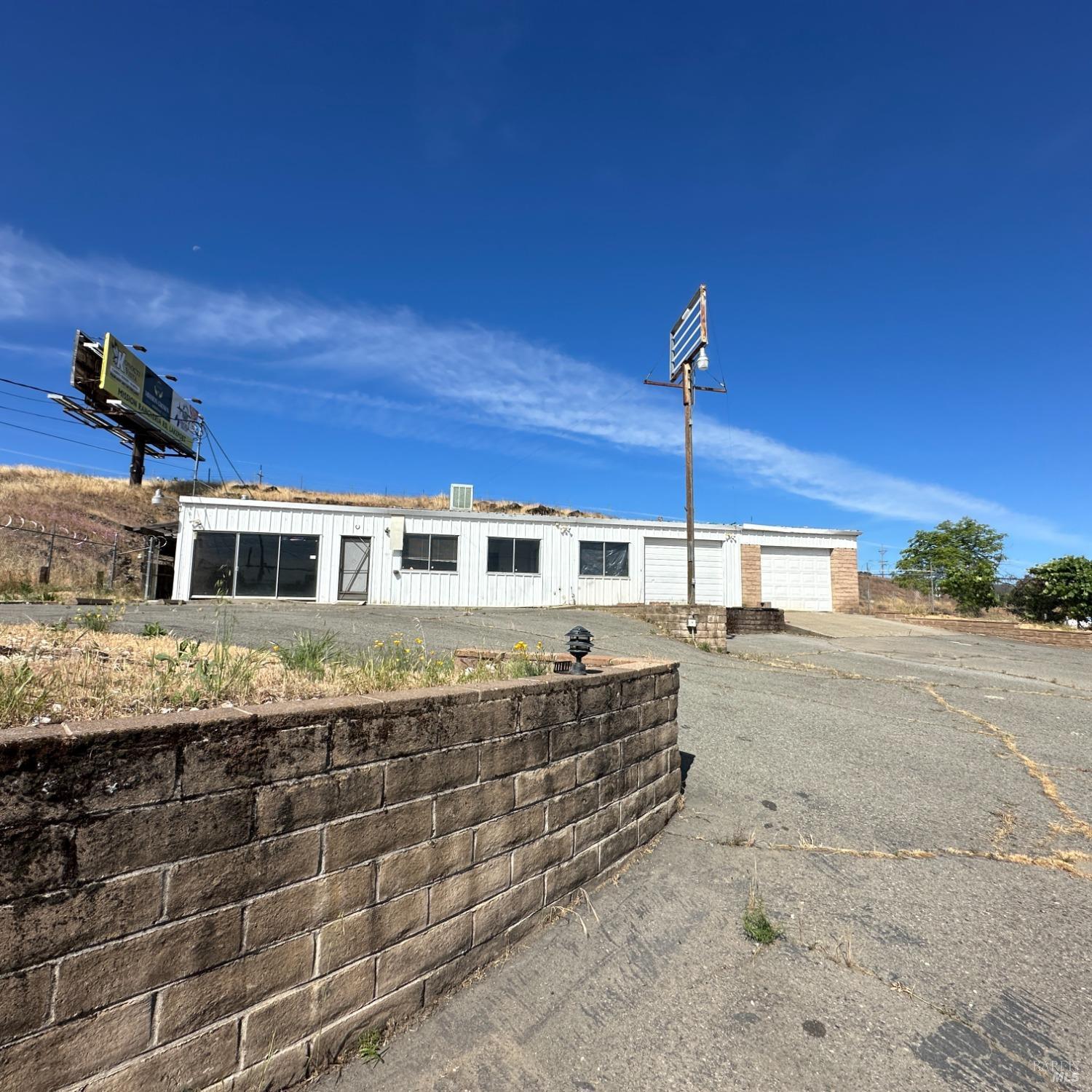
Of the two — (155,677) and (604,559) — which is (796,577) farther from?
(155,677)

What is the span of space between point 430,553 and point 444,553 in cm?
44

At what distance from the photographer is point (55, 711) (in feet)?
6.89

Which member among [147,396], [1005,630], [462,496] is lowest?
[1005,630]

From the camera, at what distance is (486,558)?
20.9m

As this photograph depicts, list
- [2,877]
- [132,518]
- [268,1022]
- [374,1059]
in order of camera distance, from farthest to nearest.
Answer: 1. [132,518]
2. [374,1059]
3. [268,1022]
4. [2,877]

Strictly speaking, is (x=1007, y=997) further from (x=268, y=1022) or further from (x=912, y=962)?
(x=268, y=1022)

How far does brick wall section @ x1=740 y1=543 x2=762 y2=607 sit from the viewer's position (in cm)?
2425

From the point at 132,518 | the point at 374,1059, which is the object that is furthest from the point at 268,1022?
the point at 132,518

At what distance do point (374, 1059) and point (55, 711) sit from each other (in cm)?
164

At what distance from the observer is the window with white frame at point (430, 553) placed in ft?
66.3

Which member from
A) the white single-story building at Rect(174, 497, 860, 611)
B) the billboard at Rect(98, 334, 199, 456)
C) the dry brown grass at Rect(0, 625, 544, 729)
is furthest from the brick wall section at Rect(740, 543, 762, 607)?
the billboard at Rect(98, 334, 199, 456)

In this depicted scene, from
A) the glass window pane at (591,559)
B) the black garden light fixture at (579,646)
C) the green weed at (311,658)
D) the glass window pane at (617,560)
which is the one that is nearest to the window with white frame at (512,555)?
the glass window pane at (591,559)

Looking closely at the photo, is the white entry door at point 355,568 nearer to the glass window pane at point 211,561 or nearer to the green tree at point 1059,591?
the glass window pane at point 211,561

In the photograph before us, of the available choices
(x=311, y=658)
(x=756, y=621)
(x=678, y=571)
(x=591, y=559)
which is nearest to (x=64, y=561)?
(x=591, y=559)
